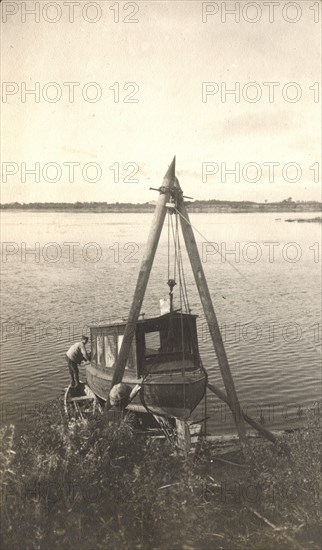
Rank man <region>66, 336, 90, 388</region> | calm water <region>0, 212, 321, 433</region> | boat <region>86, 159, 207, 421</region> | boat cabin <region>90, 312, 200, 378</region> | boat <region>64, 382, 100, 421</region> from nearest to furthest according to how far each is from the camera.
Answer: boat <region>86, 159, 207, 421</region> → boat cabin <region>90, 312, 200, 378</region> → boat <region>64, 382, 100, 421</region> → man <region>66, 336, 90, 388</region> → calm water <region>0, 212, 321, 433</region>

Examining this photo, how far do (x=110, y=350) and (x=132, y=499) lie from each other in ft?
19.2

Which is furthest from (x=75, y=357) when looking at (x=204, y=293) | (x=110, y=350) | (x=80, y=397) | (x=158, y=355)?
(x=204, y=293)

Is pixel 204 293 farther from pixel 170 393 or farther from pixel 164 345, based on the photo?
pixel 170 393

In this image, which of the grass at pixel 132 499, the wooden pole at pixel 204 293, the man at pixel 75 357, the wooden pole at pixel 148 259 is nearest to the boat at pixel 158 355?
the wooden pole at pixel 148 259

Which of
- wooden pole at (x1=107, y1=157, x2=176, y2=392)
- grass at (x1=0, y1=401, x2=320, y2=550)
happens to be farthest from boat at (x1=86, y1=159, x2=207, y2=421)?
grass at (x1=0, y1=401, x2=320, y2=550)

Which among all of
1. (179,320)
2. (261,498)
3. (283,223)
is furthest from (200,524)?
(283,223)

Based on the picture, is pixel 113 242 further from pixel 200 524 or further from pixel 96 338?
pixel 200 524

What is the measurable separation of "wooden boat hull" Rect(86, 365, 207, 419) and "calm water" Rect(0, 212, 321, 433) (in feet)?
9.76

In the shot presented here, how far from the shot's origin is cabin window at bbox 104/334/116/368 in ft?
43.8

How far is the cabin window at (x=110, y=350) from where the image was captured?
13.4 meters

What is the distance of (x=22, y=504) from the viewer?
7242 mm

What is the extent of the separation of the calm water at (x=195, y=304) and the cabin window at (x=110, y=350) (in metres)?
3.10

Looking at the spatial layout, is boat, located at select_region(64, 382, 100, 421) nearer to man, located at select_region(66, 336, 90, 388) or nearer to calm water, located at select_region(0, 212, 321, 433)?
man, located at select_region(66, 336, 90, 388)

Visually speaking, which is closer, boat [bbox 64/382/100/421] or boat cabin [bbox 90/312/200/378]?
boat cabin [bbox 90/312/200/378]
